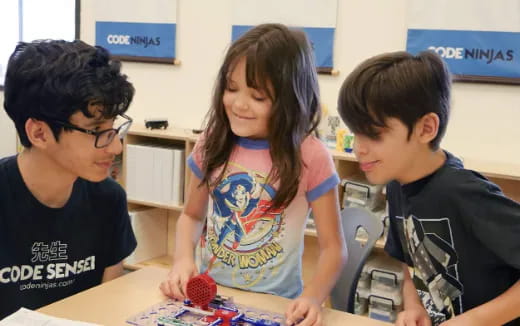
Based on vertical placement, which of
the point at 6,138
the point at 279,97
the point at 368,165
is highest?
the point at 279,97

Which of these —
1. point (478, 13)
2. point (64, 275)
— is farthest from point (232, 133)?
point (478, 13)

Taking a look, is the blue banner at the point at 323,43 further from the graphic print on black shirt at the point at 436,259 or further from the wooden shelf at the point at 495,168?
the graphic print on black shirt at the point at 436,259

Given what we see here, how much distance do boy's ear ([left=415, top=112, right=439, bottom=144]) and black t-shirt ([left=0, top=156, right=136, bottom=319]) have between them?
0.79 m

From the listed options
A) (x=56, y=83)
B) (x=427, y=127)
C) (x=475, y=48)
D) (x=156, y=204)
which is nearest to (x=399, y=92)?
(x=427, y=127)

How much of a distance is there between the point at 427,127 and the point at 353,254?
2.02 ft

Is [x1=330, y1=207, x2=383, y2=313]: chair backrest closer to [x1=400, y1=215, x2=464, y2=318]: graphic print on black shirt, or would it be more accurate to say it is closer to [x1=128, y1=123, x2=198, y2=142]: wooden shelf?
[x1=400, y1=215, x2=464, y2=318]: graphic print on black shirt

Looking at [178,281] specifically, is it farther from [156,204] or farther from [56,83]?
[156,204]

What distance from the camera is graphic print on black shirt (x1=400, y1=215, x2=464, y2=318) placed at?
1.14 metres

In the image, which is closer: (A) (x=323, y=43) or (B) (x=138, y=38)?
(A) (x=323, y=43)

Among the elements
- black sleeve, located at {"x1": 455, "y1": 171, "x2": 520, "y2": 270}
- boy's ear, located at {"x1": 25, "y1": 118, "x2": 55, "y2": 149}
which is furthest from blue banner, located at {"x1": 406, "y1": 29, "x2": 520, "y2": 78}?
boy's ear, located at {"x1": 25, "y1": 118, "x2": 55, "y2": 149}

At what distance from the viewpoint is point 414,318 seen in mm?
1133

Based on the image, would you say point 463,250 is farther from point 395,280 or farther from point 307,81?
point 395,280

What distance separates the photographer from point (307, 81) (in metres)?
1.36

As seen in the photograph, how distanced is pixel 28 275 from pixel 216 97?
622 millimetres
